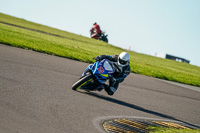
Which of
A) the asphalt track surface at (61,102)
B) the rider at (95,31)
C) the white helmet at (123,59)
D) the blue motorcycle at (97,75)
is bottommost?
the asphalt track surface at (61,102)

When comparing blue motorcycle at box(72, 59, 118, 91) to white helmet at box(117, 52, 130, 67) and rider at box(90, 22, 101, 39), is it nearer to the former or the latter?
white helmet at box(117, 52, 130, 67)

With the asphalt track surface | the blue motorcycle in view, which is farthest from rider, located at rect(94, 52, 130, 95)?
the asphalt track surface

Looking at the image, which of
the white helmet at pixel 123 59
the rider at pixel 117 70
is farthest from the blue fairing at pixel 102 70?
the white helmet at pixel 123 59

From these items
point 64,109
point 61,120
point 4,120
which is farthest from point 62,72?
point 4,120

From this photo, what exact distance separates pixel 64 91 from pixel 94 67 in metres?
1.04

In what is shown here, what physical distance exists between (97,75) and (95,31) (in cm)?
3171

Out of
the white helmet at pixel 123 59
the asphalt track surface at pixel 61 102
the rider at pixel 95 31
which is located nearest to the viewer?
the asphalt track surface at pixel 61 102

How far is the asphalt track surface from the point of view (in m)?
5.72

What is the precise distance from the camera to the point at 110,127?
263 inches

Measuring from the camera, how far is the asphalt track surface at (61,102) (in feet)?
18.8

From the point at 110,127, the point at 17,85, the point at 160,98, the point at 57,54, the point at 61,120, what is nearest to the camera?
the point at 61,120

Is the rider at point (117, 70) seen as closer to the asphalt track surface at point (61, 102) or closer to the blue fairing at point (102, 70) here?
the blue fairing at point (102, 70)

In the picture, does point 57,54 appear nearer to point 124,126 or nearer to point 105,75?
point 105,75

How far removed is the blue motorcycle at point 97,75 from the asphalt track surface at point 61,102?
0.24 m
